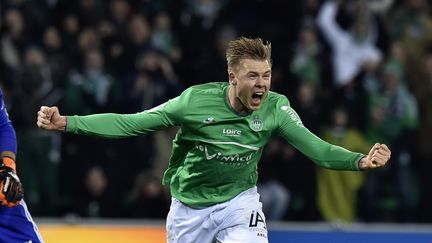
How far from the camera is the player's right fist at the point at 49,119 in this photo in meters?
7.28

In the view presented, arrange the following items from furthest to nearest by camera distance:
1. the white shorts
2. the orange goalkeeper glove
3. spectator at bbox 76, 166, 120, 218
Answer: spectator at bbox 76, 166, 120, 218, the white shorts, the orange goalkeeper glove

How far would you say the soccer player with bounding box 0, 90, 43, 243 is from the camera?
7.25m

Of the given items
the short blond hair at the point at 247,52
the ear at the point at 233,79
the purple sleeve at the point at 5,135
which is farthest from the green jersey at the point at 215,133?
the purple sleeve at the point at 5,135

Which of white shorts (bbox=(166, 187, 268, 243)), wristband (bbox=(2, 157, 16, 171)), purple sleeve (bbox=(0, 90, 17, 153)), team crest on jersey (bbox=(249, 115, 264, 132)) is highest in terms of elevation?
team crest on jersey (bbox=(249, 115, 264, 132))

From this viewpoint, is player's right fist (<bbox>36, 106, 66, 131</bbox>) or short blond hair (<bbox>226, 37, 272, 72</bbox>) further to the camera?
short blond hair (<bbox>226, 37, 272, 72</bbox>)

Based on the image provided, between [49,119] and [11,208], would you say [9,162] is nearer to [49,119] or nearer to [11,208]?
[11,208]

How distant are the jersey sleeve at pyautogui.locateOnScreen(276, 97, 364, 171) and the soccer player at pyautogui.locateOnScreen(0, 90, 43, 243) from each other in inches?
71.1

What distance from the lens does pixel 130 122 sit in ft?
25.1

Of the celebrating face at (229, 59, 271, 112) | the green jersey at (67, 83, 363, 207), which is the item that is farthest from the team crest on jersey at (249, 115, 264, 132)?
the celebrating face at (229, 59, 271, 112)

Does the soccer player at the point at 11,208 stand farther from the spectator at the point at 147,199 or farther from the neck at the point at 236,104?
the spectator at the point at 147,199

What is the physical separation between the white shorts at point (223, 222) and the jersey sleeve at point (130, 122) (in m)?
0.67

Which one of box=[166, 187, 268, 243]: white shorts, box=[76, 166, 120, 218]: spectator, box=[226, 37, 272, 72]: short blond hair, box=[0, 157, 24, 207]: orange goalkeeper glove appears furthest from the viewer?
box=[76, 166, 120, 218]: spectator

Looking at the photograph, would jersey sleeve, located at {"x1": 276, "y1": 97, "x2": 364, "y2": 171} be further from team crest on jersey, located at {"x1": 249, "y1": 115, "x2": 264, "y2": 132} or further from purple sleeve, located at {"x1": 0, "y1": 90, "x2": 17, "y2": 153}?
purple sleeve, located at {"x1": 0, "y1": 90, "x2": 17, "y2": 153}

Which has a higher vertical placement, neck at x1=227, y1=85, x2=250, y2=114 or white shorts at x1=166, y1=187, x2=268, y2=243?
neck at x1=227, y1=85, x2=250, y2=114
